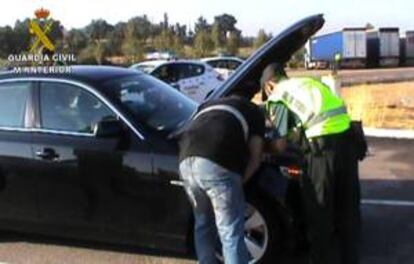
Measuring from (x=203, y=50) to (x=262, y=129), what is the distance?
60.6m

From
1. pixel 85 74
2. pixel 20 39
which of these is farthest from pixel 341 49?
pixel 85 74

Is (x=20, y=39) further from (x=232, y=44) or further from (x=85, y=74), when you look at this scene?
(x=85, y=74)

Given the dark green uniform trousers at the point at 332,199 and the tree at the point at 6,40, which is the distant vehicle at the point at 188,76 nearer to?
the dark green uniform trousers at the point at 332,199

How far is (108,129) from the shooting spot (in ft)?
20.8

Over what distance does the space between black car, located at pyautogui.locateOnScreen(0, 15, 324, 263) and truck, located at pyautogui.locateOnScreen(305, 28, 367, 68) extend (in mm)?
57640

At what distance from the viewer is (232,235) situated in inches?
195

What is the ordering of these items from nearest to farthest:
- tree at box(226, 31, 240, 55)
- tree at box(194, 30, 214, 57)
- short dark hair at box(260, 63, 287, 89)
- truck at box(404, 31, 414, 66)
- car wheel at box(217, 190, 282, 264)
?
short dark hair at box(260, 63, 287, 89) → car wheel at box(217, 190, 282, 264) → tree at box(194, 30, 214, 57) → truck at box(404, 31, 414, 66) → tree at box(226, 31, 240, 55)

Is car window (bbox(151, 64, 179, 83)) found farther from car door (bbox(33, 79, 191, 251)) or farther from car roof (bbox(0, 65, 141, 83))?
car door (bbox(33, 79, 191, 251))

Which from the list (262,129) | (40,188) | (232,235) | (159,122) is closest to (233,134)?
(262,129)

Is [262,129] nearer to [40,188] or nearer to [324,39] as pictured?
[40,188]

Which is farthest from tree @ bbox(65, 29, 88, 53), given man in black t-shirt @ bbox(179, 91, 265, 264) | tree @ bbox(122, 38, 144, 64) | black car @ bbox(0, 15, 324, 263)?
man in black t-shirt @ bbox(179, 91, 265, 264)

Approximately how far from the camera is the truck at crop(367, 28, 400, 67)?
65.4 metres

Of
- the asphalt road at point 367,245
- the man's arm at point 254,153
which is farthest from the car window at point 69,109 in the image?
the man's arm at point 254,153

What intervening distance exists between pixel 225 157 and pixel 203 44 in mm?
61533
